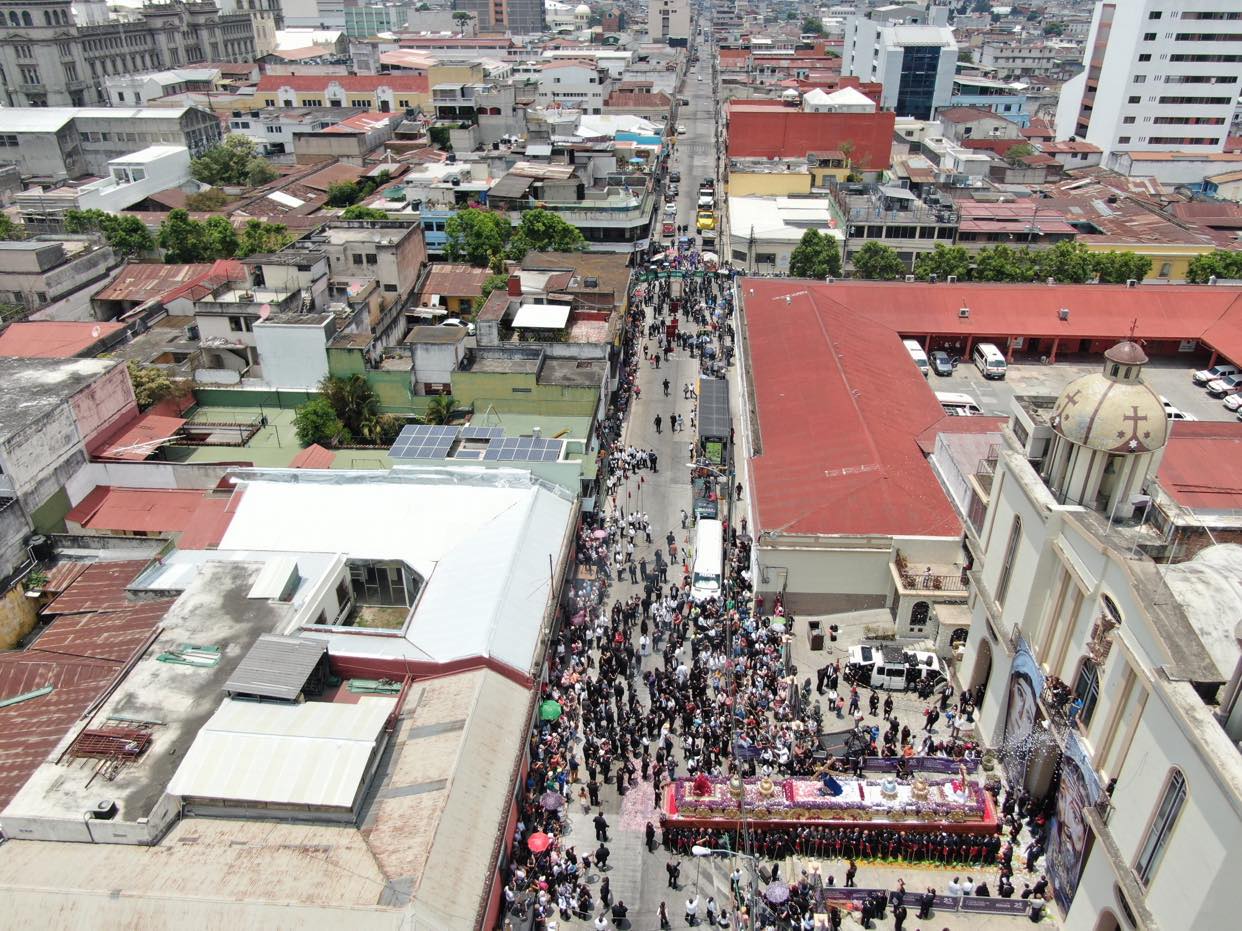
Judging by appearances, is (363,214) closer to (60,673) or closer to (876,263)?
(876,263)

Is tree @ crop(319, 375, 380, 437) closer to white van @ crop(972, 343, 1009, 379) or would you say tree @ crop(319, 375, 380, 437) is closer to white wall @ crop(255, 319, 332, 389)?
white wall @ crop(255, 319, 332, 389)

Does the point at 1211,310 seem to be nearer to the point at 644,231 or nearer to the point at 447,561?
the point at 644,231

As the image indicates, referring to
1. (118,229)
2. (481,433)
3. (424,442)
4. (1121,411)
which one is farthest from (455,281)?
(1121,411)

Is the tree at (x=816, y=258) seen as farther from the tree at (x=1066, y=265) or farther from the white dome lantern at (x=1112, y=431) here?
the white dome lantern at (x=1112, y=431)

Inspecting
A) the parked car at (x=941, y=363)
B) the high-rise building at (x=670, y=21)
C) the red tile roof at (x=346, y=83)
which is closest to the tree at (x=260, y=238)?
the parked car at (x=941, y=363)

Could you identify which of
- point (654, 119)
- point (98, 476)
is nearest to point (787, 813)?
point (98, 476)

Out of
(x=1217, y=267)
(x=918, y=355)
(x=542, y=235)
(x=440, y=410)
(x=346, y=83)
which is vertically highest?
(x=346, y=83)
